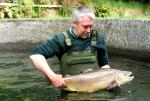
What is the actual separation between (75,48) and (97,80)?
49 centimetres

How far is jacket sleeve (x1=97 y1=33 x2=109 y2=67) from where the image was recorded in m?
6.04

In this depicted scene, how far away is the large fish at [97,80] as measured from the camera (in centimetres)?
588

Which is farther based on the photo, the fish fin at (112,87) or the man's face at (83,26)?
the fish fin at (112,87)

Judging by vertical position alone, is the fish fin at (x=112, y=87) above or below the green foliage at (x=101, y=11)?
above

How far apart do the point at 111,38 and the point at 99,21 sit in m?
0.54

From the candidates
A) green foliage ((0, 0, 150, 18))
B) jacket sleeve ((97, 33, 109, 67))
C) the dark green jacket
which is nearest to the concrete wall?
green foliage ((0, 0, 150, 18))

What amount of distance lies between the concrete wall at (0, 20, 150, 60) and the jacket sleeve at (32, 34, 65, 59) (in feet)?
16.8

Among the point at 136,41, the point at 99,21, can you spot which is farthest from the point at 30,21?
the point at 136,41

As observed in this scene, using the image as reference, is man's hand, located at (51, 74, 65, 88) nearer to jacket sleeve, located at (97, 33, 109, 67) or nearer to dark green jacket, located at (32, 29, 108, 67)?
dark green jacket, located at (32, 29, 108, 67)

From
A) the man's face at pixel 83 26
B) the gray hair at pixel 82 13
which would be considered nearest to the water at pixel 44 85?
the man's face at pixel 83 26

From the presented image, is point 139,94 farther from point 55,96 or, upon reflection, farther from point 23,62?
point 23,62

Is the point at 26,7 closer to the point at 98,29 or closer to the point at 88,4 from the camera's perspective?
the point at 88,4

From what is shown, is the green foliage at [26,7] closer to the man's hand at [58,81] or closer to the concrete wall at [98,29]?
the concrete wall at [98,29]

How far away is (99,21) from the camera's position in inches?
464
